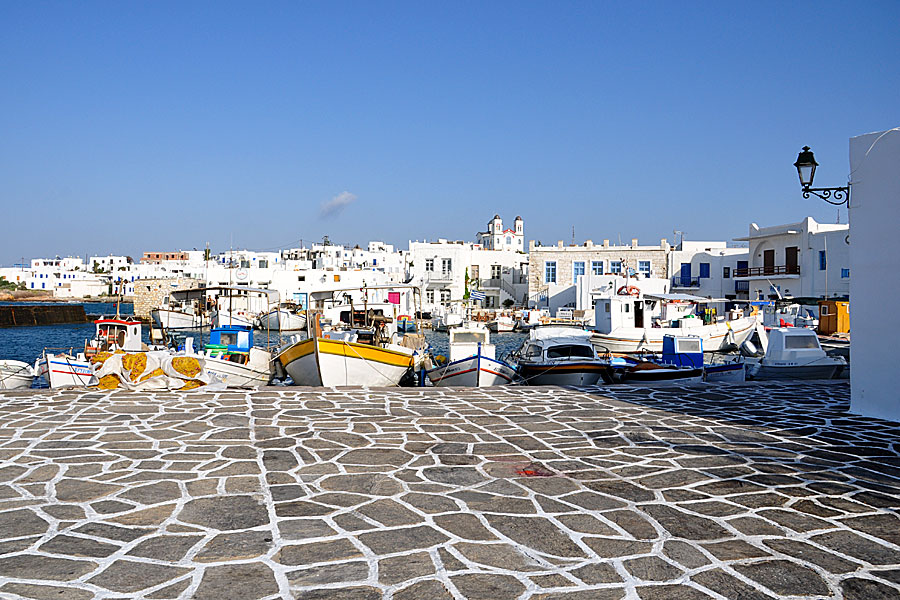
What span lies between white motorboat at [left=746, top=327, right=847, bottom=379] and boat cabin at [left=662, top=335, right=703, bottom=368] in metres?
1.43

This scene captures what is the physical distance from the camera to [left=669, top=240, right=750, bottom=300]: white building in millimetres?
54219

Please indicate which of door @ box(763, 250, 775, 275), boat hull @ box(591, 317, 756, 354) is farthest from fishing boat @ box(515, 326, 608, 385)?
door @ box(763, 250, 775, 275)

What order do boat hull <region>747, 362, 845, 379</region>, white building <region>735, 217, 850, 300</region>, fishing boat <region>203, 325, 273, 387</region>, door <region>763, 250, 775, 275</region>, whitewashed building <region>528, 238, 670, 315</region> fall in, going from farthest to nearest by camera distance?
1. whitewashed building <region>528, 238, 670, 315</region>
2. door <region>763, 250, 775, 275</region>
3. white building <region>735, 217, 850, 300</region>
4. boat hull <region>747, 362, 845, 379</region>
5. fishing boat <region>203, 325, 273, 387</region>

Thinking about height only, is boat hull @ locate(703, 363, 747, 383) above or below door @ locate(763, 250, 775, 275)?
below

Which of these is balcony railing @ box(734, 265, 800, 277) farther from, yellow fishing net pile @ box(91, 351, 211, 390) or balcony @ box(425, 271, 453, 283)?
yellow fishing net pile @ box(91, 351, 211, 390)

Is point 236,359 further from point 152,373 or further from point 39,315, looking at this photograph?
point 39,315

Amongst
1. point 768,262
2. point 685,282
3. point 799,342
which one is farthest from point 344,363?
point 685,282

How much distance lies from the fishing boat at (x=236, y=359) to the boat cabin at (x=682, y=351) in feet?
35.2

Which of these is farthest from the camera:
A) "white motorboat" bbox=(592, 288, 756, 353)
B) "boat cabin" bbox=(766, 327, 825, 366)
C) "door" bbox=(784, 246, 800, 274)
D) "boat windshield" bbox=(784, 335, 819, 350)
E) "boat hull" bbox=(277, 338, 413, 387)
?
"door" bbox=(784, 246, 800, 274)

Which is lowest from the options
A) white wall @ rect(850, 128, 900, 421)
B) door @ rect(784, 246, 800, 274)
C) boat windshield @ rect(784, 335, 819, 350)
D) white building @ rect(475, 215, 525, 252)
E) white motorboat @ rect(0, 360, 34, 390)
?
white motorboat @ rect(0, 360, 34, 390)

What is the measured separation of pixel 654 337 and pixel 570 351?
14920 millimetres

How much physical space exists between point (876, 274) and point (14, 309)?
7212 cm

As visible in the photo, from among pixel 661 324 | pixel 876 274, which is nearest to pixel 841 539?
pixel 876 274

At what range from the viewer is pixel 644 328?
104 feet
